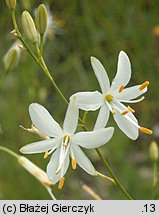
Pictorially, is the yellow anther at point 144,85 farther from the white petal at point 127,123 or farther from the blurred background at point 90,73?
the blurred background at point 90,73

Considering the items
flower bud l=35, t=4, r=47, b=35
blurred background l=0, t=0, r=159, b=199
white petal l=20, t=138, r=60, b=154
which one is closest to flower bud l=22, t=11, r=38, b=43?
flower bud l=35, t=4, r=47, b=35

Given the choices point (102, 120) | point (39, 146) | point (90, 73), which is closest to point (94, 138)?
point (102, 120)

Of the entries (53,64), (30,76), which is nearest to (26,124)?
(30,76)

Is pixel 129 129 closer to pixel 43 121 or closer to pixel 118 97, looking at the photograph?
pixel 118 97

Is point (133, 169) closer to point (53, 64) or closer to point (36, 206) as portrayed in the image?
point (53, 64)

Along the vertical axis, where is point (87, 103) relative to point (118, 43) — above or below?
above

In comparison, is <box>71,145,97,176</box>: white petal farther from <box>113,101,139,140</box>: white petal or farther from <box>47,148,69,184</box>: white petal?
<box>113,101,139,140</box>: white petal

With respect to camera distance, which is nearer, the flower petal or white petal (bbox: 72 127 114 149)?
white petal (bbox: 72 127 114 149)
